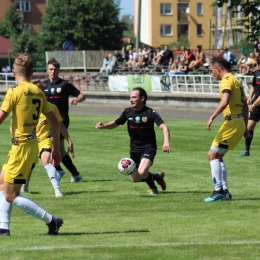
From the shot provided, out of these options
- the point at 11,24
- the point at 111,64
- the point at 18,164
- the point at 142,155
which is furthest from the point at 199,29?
the point at 18,164

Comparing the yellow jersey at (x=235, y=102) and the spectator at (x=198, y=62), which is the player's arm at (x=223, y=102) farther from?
the spectator at (x=198, y=62)

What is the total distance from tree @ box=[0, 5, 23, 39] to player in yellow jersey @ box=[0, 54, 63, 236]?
269 ft

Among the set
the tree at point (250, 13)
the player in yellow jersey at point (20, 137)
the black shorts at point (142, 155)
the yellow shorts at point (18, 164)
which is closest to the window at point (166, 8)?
the tree at point (250, 13)

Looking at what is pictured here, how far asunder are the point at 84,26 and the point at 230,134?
7467 cm

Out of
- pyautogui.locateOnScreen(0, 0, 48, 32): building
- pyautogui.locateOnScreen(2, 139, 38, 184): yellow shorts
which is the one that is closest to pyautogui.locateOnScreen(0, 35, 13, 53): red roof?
pyautogui.locateOnScreen(0, 0, 48, 32): building

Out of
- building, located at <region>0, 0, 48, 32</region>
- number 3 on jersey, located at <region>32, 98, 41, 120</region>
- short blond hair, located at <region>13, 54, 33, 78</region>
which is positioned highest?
building, located at <region>0, 0, 48, 32</region>

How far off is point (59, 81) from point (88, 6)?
239ft

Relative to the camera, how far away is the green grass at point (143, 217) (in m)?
7.47

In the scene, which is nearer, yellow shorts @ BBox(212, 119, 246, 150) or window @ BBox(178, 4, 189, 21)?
yellow shorts @ BBox(212, 119, 246, 150)

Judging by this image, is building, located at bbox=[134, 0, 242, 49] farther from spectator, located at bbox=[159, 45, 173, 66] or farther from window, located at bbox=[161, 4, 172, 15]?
spectator, located at bbox=[159, 45, 173, 66]

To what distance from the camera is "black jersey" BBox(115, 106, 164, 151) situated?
11.5 metres

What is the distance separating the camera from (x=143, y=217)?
9773 mm

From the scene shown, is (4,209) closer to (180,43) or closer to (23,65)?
(23,65)

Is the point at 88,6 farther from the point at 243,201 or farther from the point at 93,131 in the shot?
the point at 243,201
